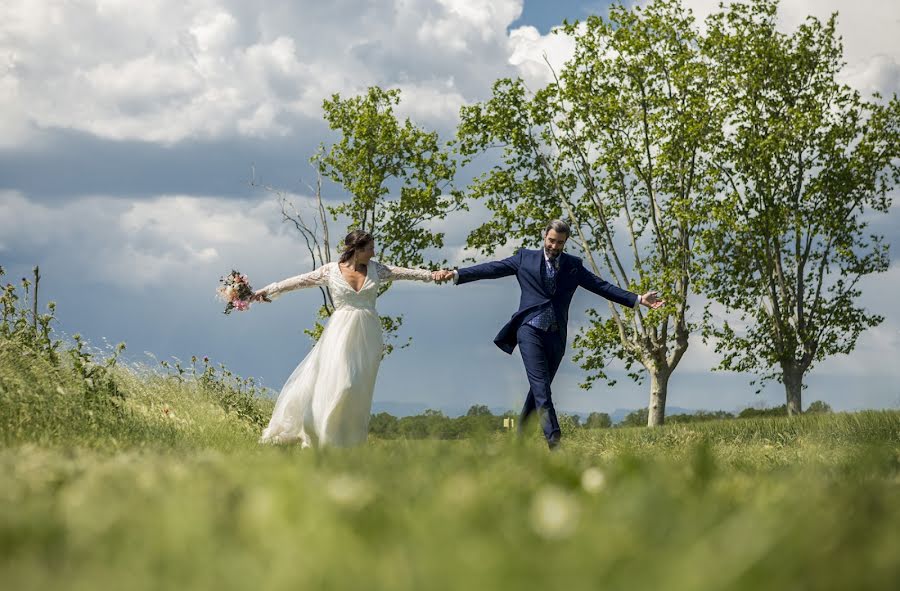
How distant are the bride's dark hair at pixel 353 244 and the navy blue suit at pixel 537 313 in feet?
4.38

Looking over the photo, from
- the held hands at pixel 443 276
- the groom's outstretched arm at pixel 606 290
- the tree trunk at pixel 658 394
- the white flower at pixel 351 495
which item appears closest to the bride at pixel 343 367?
the held hands at pixel 443 276

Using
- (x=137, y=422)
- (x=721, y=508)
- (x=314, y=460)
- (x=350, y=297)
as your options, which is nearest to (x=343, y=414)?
(x=350, y=297)

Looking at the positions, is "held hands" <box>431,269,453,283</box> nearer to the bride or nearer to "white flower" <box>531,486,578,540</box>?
the bride

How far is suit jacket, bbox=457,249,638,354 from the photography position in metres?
10.0

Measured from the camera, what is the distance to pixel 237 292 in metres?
11.2

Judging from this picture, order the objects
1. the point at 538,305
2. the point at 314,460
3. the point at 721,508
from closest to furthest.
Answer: the point at 721,508 → the point at 314,460 → the point at 538,305

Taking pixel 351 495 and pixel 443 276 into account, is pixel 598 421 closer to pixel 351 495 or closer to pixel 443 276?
pixel 443 276

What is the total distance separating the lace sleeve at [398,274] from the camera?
10.5 metres

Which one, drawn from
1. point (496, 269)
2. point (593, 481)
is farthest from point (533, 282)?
point (593, 481)

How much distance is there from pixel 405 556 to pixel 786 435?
1264cm

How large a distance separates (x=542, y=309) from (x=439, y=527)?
8.33 m

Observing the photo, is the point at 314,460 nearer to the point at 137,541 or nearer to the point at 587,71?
the point at 137,541

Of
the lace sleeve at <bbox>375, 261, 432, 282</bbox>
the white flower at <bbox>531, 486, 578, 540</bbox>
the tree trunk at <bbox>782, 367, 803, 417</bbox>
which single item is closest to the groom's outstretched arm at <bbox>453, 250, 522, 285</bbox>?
the lace sleeve at <bbox>375, 261, 432, 282</bbox>

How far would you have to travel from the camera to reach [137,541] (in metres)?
1.76
